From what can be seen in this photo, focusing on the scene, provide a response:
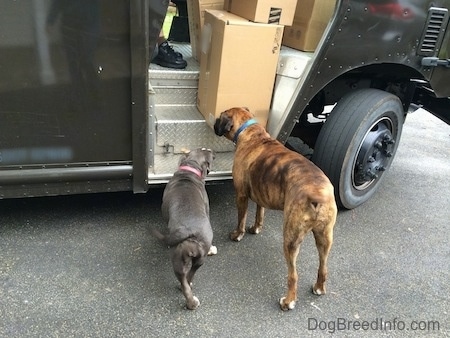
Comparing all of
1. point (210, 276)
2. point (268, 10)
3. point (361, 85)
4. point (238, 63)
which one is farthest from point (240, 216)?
point (361, 85)

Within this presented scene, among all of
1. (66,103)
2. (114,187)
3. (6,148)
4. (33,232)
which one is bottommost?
(33,232)

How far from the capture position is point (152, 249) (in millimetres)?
2932

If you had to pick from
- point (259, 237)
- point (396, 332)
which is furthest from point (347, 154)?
point (396, 332)

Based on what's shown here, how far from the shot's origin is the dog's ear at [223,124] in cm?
299

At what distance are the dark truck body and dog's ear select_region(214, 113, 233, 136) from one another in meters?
0.30

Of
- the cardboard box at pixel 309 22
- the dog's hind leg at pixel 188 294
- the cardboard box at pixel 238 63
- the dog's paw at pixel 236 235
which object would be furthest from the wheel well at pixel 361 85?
the dog's hind leg at pixel 188 294

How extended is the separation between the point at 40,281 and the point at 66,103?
110 centimetres

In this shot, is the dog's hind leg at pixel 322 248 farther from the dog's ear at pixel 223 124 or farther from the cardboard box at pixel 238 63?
the cardboard box at pixel 238 63

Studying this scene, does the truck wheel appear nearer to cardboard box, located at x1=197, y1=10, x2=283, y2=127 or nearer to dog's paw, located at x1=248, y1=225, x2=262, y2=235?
cardboard box, located at x1=197, y1=10, x2=283, y2=127

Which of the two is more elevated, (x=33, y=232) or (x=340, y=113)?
(x=340, y=113)

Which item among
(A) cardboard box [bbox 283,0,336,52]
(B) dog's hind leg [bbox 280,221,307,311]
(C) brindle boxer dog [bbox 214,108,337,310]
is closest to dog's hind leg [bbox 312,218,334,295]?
(C) brindle boxer dog [bbox 214,108,337,310]

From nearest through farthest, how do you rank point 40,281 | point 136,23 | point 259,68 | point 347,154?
1. point 136,23
2. point 40,281
3. point 259,68
4. point 347,154

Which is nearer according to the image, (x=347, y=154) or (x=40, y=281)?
(x=40, y=281)

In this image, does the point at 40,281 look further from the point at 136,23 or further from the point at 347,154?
the point at 347,154
